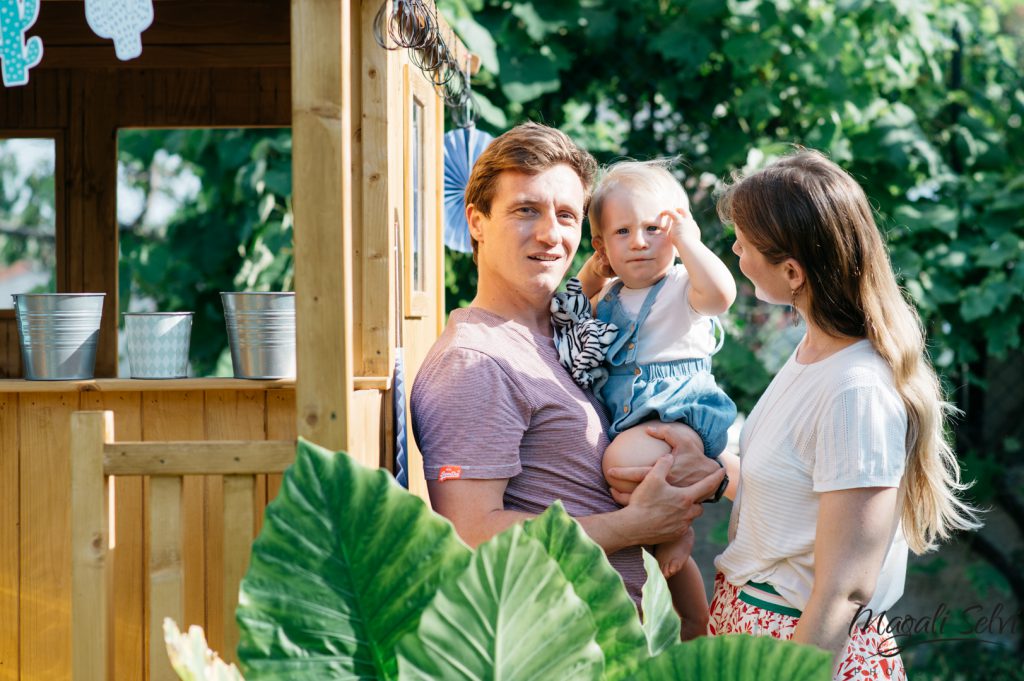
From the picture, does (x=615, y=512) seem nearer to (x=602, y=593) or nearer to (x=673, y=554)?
(x=673, y=554)

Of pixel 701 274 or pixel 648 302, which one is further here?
pixel 648 302

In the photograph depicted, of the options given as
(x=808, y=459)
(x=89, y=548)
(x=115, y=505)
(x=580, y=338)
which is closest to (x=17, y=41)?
(x=89, y=548)

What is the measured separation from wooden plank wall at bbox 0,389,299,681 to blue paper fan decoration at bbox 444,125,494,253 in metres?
1.09

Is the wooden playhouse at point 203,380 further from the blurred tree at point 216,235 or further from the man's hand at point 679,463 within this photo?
the blurred tree at point 216,235

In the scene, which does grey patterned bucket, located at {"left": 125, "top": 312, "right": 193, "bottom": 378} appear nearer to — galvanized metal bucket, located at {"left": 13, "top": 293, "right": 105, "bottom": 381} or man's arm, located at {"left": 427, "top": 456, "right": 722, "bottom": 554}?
galvanized metal bucket, located at {"left": 13, "top": 293, "right": 105, "bottom": 381}

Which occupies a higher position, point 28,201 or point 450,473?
point 28,201

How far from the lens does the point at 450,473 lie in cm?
220

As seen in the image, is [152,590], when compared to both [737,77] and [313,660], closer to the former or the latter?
[313,660]

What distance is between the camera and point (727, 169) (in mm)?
5199

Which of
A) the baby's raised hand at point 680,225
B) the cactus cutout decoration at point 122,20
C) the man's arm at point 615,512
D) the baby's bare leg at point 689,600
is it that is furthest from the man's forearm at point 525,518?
the cactus cutout decoration at point 122,20

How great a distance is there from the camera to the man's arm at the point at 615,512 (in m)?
2.18

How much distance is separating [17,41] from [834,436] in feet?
5.30

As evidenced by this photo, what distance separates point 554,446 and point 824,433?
0.60 m

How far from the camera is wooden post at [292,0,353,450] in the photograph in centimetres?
192
